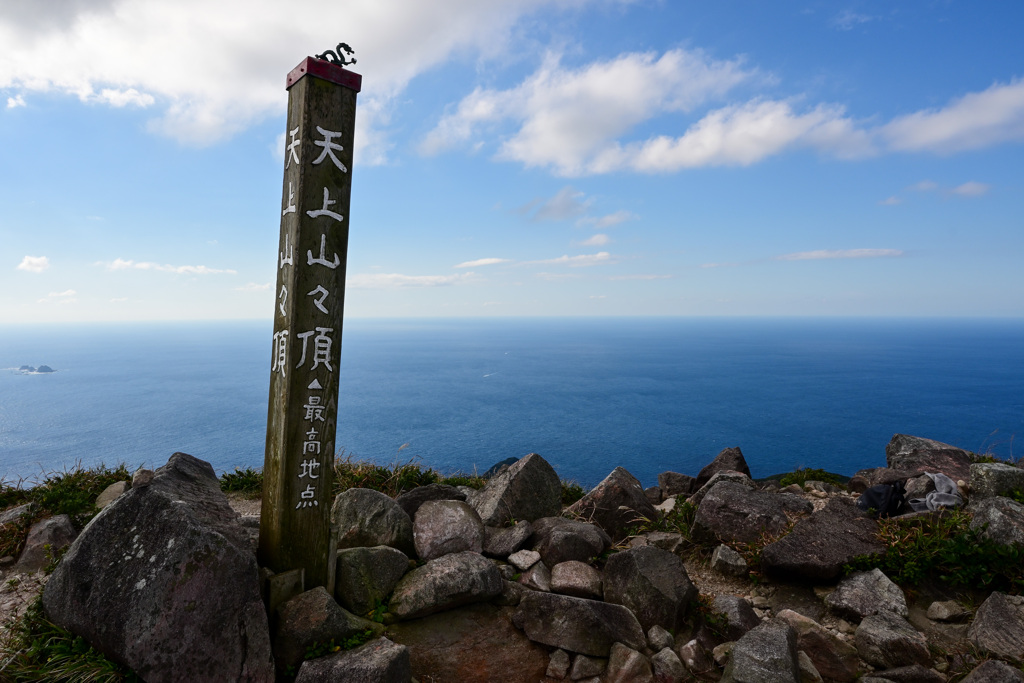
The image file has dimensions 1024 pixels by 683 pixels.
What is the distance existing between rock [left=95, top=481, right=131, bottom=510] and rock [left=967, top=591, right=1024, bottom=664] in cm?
1283

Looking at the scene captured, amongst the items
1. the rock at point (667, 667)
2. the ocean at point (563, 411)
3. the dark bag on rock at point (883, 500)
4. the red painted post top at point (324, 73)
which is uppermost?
the red painted post top at point (324, 73)

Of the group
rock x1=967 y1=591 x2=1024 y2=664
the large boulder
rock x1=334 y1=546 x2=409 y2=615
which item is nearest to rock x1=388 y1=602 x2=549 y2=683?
rock x1=334 y1=546 x2=409 y2=615

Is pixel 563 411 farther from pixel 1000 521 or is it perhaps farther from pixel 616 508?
pixel 1000 521

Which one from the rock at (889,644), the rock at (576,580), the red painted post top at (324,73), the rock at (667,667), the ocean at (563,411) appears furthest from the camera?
the ocean at (563,411)

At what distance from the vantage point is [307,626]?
5203mm

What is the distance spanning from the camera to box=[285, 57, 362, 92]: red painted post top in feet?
17.6

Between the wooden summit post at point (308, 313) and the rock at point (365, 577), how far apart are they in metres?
0.37

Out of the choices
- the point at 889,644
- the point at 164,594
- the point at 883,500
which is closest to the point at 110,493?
the point at 164,594

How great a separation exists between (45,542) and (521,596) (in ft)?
23.8

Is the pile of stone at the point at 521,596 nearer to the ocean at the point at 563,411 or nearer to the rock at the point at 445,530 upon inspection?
the rock at the point at 445,530

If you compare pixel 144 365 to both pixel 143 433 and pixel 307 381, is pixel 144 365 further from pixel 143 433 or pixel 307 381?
pixel 307 381

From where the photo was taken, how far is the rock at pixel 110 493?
943cm

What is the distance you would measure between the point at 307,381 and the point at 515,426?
7357 cm

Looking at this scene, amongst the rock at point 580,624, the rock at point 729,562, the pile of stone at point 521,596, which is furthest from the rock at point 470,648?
→ the rock at point 729,562
